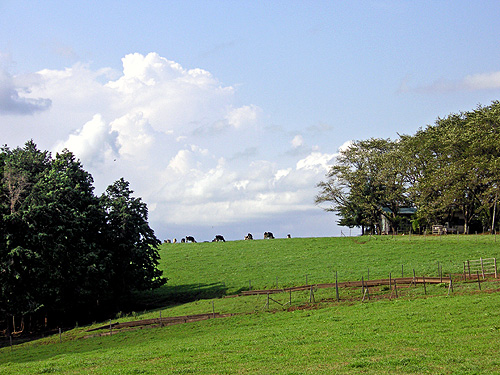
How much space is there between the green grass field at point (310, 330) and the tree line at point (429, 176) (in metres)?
9.65

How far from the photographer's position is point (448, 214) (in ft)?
265

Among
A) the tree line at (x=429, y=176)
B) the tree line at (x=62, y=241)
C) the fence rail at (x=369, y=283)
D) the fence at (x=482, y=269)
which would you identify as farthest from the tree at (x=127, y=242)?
the tree line at (x=429, y=176)

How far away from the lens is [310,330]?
1181 inches

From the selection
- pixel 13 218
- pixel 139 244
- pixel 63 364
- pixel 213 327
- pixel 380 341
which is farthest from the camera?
pixel 139 244

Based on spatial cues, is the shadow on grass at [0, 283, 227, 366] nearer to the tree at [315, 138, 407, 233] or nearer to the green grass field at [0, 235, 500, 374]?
the green grass field at [0, 235, 500, 374]

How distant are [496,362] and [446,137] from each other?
218 ft

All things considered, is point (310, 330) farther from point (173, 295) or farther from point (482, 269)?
point (173, 295)

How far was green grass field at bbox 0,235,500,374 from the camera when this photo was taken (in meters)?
21.2

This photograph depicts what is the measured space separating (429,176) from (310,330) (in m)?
55.5

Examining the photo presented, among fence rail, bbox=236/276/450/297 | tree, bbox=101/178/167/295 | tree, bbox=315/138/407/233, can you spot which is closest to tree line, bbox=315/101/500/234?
tree, bbox=315/138/407/233

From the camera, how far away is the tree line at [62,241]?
1795 inches

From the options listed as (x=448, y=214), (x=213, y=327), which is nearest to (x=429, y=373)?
(x=213, y=327)

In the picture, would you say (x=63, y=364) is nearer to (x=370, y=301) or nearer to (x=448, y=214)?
(x=370, y=301)

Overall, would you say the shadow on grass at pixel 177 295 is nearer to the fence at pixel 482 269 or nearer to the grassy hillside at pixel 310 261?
the grassy hillside at pixel 310 261
